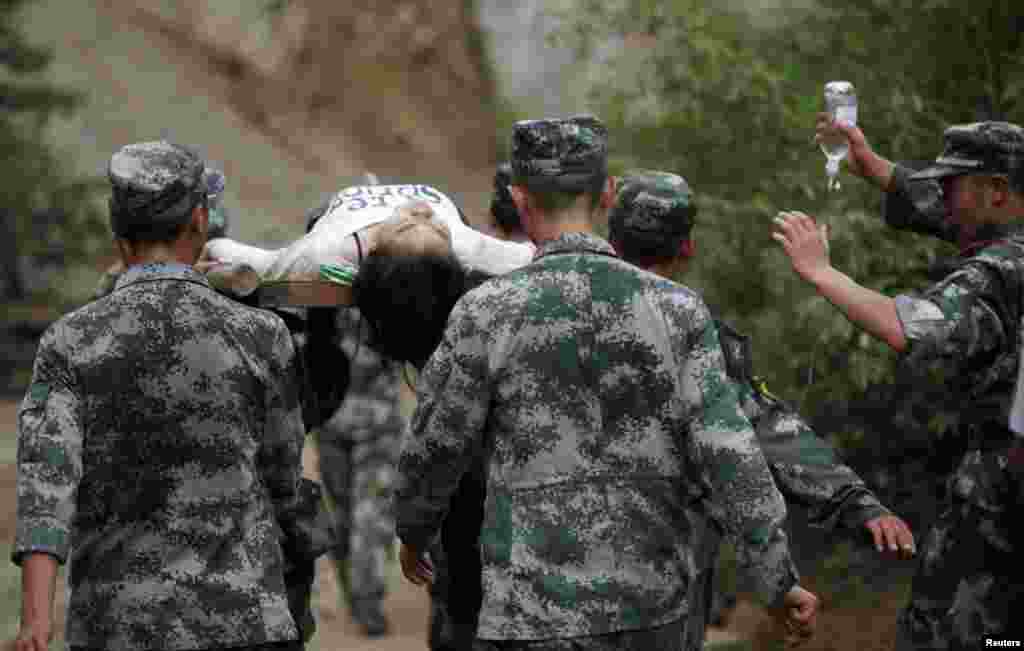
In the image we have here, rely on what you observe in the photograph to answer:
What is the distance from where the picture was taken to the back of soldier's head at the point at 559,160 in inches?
155

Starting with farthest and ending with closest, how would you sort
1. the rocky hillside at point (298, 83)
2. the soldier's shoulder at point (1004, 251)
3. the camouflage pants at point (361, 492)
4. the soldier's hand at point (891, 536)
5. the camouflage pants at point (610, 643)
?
the rocky hillside at point (298, 83) < the camouflage pants at point (361, 492) < the soldier's hand at point (891, 536) < the soldier's shoulder at point (1004, 251) < the camouflage pants at point (610, 643)

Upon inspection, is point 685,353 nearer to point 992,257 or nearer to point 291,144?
point 992,257

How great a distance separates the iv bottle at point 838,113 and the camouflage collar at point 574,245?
124 centimetres

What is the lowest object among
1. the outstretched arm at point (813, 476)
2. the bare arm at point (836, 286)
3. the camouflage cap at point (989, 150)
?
the outstretched arm at point (813, 476)

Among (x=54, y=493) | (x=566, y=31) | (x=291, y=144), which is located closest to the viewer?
(x=54, y=493)

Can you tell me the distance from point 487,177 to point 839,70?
17755mm

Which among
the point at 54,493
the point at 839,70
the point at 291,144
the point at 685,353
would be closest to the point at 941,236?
the point at 685,353

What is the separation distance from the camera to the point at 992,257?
4.23 meters

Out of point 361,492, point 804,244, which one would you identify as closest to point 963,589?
point 804,244

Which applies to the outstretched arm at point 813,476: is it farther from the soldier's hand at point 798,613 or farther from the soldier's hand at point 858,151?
the soldier's hand at point 858,151

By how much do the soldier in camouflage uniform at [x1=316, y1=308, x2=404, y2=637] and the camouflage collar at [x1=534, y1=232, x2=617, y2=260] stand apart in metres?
5.17

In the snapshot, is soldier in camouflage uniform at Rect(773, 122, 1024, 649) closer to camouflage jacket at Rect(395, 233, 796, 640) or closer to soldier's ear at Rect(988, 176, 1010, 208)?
soldier's ear at Rect(988, 176, 1010, 208)

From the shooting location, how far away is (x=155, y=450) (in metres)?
3.87

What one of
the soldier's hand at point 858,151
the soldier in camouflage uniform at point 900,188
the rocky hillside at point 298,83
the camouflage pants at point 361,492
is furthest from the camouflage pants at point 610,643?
the rocky hillside at point 298,83
